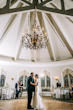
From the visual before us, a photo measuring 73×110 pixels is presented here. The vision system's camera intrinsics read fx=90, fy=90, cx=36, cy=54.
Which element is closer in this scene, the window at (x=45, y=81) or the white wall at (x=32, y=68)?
the white wall at (x=32, y=68)

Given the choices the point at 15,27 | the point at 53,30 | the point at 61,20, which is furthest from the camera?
the point at 53,30

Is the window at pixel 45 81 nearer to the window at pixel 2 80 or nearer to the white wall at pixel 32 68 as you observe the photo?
the white wall at pixel 32 68

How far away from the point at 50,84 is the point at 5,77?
4.98m

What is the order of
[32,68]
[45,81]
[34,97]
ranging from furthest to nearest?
[32,68] → [45,81] → [34,97]

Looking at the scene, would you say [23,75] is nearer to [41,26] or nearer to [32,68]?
[32,68]

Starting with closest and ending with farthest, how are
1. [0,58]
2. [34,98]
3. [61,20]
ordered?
[34,98], [61,20], [0,58]

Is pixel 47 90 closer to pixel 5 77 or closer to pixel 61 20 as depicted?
pixel 5 77

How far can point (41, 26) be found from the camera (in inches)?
306

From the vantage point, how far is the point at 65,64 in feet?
32.8

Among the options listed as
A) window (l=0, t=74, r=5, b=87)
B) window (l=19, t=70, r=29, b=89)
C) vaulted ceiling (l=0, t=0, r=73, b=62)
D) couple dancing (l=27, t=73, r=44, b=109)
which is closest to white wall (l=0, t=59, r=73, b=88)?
window (l=19, t=70, r=29, b=89)

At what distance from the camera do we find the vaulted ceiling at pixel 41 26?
575 cm

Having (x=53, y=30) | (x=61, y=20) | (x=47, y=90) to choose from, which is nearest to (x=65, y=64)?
(x=47, y=90)

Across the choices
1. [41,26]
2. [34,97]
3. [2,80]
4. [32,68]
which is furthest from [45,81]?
[34,97]

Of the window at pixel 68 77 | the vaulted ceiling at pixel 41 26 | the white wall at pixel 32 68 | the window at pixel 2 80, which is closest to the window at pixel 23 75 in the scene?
the white wall at pixel 32 68
